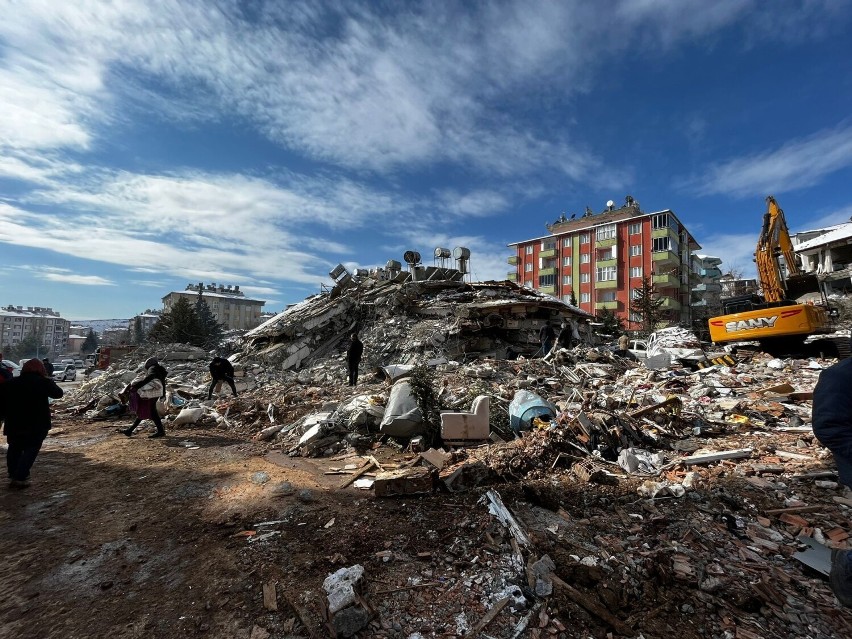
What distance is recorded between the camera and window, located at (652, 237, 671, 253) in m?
33.9

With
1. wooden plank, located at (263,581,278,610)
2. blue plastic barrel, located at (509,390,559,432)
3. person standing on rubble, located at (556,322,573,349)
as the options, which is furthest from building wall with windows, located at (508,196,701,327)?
wooden plank, located at (263,581,278,610)

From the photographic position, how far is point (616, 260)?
3694 centimetres

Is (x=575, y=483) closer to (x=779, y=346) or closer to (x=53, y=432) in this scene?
(x=53, y=432)

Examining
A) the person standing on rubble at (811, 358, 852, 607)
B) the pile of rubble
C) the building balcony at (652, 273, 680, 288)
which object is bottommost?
the pile of rubble

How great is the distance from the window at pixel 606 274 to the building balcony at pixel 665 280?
3824 mm

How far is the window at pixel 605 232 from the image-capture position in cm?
3753

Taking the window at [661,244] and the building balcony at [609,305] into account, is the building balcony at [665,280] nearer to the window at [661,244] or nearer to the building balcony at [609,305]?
the window at [661,244]

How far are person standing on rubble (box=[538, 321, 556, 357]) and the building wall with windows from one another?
2210 centimetres

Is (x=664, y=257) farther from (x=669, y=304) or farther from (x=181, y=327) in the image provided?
(x=181, y=327)

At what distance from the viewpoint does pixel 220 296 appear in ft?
234

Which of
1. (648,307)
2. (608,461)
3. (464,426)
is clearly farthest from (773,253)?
(648,307)

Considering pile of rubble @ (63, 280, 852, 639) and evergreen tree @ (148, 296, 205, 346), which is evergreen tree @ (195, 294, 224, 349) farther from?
pile of rubble @ (63, 280, 852, 639)

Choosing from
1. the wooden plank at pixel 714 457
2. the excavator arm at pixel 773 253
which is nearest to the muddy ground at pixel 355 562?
the wooden plank at pixel 714 457

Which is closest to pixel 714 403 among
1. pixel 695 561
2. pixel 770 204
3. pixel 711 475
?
pixel 711 475
